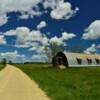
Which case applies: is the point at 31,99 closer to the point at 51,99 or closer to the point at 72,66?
the point at 51,99

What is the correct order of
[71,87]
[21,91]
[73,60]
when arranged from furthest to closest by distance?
1. [73,60]
2. [71,87]
3. [21,91]

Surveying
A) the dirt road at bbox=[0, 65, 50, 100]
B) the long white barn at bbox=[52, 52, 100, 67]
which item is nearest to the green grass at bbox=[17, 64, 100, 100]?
the dirt road at bbox=[0, 65, 50, 100]

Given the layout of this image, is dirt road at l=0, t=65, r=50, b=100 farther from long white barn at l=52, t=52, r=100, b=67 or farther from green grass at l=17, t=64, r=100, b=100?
long white barn at l=52, t=52, r=100, b=67

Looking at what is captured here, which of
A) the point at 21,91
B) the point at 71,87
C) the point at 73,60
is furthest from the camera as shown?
the point at 73,60

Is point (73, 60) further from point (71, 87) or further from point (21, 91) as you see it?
point (21, 91)

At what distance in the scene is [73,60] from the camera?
250 feet

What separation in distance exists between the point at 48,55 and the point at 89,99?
111 m

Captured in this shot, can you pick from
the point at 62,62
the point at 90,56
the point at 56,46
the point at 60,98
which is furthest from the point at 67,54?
the point at 60,98

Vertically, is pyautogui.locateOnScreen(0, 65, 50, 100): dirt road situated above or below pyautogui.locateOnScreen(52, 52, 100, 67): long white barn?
below

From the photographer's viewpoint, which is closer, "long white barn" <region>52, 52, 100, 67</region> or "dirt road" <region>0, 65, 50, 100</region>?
"dirt road" <region>0, 65, 50, 100</region>

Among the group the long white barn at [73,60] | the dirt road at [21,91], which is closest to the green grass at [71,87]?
the dirt road at [21,91]

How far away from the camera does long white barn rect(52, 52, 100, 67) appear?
74.9 metres

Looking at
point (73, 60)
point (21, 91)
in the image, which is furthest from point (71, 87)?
point (73, 60)

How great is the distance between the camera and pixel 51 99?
15922 mm
